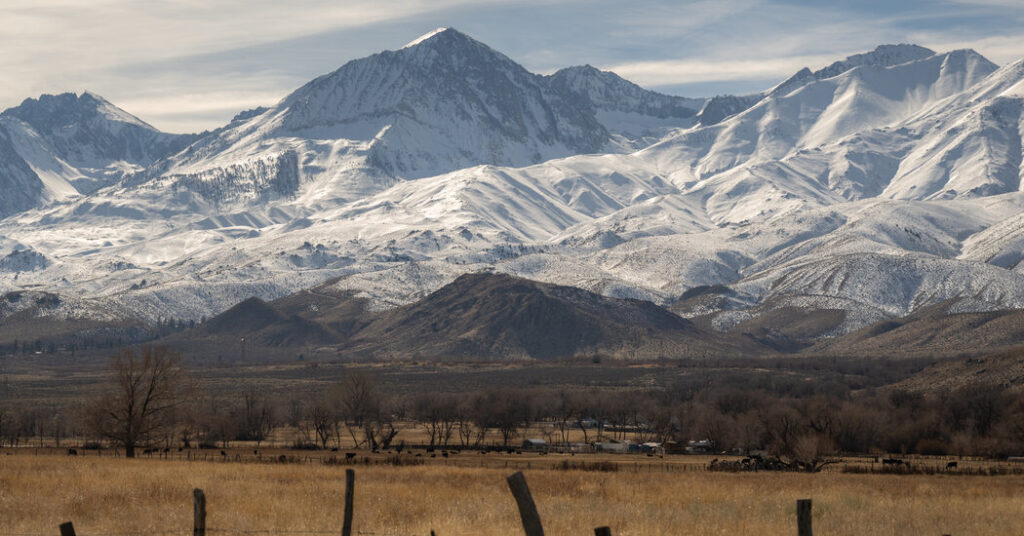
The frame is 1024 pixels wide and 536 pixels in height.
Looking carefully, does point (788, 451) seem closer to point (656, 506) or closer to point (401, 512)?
point (656, 506)

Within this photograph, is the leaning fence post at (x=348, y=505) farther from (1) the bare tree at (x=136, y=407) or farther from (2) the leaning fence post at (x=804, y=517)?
(1) the bare tree at (x=136, y=407)

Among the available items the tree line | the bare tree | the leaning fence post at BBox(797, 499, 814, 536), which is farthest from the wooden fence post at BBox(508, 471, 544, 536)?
the tree line

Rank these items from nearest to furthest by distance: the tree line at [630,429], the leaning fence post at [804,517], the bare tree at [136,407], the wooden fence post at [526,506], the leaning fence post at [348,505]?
the wooden fence post at [526,506] < the leaning fence post at [804,517] < the leaning fence post at [348,505] < the bare tree at [136,407] < the tree line at [630,429]

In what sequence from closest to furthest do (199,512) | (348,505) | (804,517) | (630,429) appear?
(804,517) → (199,512) → (348,505) → (630,429)

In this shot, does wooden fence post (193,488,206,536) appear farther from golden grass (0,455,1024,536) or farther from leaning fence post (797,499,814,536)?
leaning fence post (797,499,814,536)

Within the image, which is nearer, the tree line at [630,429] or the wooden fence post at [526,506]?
the wooden fence post at [526,506]

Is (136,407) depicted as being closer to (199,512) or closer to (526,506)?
(199,512)

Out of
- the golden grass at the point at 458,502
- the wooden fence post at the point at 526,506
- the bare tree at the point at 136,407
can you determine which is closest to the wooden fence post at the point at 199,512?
the wooden fence post at the point at 526,506

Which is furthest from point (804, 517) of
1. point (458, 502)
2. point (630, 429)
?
point (630, 429)

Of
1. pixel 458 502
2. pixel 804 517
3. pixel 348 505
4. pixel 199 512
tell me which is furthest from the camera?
pixel 458 502

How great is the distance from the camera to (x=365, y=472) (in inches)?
2963

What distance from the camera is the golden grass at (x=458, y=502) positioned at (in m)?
45.6

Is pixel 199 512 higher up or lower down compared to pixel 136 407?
lower down

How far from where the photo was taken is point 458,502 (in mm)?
54844
